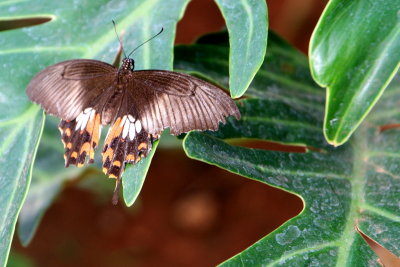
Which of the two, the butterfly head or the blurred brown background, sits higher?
the butterfly head

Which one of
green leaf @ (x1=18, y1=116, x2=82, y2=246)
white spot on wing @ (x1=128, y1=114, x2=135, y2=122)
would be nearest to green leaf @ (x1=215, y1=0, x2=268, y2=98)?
white spot on wing @ (x1=128, y1=114, x2=135, y2=122)

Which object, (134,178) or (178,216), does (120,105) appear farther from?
(178,216)

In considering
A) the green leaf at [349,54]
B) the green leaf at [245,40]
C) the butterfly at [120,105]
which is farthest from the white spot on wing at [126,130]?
the green leaf at [349,54]

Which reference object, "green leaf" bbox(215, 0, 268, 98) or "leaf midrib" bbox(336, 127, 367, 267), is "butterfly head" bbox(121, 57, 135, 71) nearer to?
"green leaf" bbox(215, 0, 268, 98)

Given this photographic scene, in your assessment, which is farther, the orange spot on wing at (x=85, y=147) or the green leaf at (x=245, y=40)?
the orange spot on wing at (x=85, y=147)

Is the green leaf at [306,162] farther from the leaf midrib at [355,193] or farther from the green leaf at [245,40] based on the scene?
the green leaf at [245,40]

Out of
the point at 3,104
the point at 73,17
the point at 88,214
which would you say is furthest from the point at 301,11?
the point at 3,104

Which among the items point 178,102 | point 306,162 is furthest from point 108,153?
point 306,162
